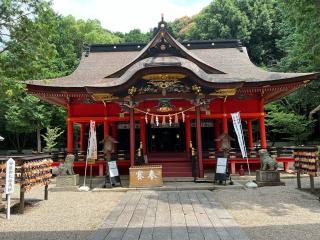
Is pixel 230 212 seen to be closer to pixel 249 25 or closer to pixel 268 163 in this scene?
pixel 268 163

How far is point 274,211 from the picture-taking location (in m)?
7.84

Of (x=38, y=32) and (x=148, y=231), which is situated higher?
(x=38, y=32)

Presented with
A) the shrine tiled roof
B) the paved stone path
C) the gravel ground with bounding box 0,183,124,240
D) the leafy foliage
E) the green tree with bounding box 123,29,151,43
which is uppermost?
the green tree with bounding box 123,29,151,43

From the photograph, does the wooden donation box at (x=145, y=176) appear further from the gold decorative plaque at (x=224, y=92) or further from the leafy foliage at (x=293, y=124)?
the leafy foliage at (x=293, y=124)

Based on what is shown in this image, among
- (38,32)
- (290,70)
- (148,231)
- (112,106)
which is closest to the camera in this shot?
(148,231)

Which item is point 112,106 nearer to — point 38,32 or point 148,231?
point 38,32

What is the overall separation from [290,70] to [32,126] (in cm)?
2352

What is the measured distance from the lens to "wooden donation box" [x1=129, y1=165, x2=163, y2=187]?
39.3 ft

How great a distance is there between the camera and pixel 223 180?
1216 cm

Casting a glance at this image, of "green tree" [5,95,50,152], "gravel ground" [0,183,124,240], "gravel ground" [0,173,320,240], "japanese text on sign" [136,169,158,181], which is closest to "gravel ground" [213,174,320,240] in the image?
"gravel ground" [0,173,320,240]

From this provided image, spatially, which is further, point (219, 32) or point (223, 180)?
point (219, 32)

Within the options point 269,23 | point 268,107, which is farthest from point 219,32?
point 268,107

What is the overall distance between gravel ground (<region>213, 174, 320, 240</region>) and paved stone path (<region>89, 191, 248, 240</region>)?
0.39 meters

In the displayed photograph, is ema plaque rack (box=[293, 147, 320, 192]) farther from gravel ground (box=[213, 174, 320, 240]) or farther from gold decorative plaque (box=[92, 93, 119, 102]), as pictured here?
gold decorative plaque (box=[92, 93, 119, 102])
